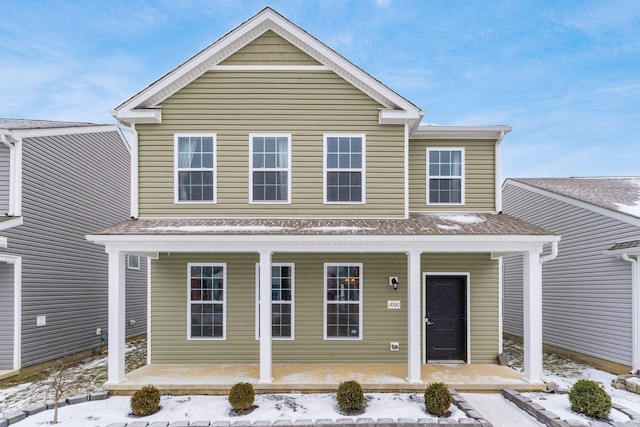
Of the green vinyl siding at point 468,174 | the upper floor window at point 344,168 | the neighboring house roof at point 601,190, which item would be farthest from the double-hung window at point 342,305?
the neighboring house roof at point 601,190

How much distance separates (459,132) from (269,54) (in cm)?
463

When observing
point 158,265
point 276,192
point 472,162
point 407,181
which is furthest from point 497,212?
point 158,265

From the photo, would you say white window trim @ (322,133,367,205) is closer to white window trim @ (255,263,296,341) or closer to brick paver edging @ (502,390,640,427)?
white window trim @ (255,263,296,341)

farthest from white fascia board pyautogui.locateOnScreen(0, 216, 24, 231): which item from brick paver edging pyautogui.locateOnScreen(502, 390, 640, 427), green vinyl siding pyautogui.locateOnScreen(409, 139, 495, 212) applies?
brick paver edging pyautogui.locateOnScreen(502, 390, 640, 427)

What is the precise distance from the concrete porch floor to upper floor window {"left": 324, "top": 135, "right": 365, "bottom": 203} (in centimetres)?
355

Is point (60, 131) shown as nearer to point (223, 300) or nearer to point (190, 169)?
point (190, 169)

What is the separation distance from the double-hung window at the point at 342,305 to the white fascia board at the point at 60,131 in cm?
745

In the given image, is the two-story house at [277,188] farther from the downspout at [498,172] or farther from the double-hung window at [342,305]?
the downspout at [498,172]

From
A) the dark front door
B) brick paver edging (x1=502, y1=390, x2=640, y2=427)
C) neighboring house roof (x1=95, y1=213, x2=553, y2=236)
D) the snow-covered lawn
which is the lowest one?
the snow-covered lawn

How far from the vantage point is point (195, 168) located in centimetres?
883

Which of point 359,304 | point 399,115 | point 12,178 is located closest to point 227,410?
point 359,304

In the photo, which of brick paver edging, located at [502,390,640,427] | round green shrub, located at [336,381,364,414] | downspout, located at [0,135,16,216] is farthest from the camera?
downspout, located at [0,135,16,216]

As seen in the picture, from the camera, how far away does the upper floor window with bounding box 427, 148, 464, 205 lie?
9.49 metres

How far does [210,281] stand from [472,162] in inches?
259
